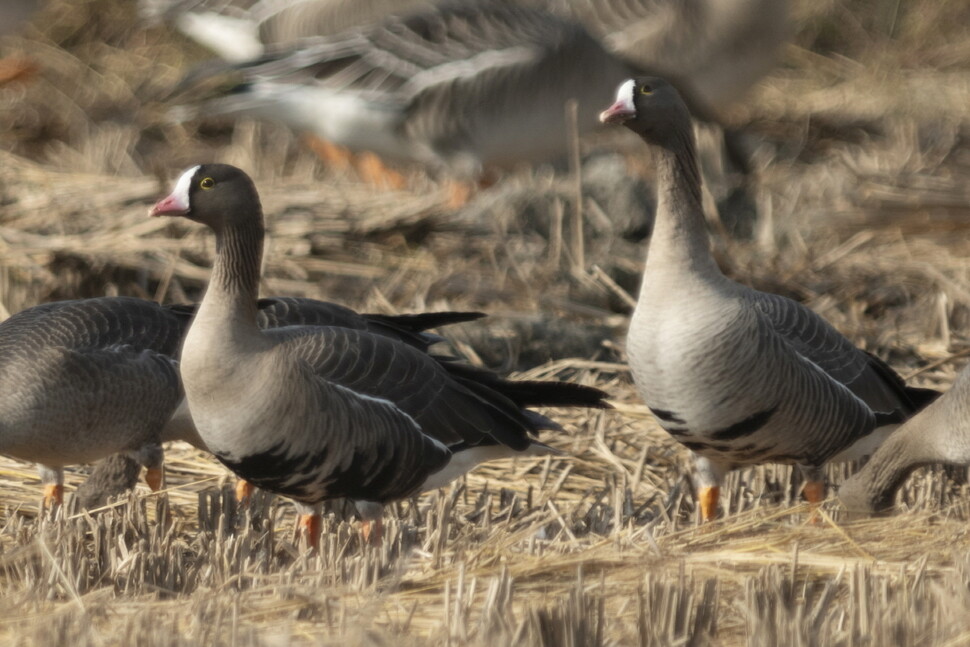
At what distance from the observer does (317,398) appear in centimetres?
503

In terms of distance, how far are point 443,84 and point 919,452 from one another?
218 inches

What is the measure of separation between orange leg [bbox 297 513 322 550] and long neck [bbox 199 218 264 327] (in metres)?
0.78

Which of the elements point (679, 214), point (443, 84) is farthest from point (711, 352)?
point (443, 84)

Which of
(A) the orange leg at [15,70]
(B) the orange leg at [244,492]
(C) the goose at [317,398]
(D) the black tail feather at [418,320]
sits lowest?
(B) the orange leg at [244,492]

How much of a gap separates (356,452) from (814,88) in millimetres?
9416

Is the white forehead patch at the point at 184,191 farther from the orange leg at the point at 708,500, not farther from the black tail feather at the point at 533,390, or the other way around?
the orange leg at the point at 708,500

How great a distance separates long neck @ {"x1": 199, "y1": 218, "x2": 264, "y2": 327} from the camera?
4.95 meters

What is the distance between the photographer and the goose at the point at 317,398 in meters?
4.86

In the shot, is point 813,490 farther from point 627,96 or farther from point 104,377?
point 104,377

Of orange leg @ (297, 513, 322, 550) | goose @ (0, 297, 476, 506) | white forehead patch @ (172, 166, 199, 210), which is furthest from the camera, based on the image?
goose @ (0, 297, 476, 506)

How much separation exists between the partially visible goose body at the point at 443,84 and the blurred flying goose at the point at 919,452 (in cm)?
524

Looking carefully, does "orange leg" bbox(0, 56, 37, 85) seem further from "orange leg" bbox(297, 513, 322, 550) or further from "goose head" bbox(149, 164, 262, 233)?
"orange leg" bbox(297, 513, 322, 550)

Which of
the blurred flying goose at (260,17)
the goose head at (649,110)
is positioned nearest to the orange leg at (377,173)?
the blurred flying goose at (260,17)


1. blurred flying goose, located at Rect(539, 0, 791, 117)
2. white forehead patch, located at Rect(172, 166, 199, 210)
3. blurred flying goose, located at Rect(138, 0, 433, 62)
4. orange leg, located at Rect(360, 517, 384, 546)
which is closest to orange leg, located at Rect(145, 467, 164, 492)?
orange leg, located at Rect(360, 517, 384, 546)
